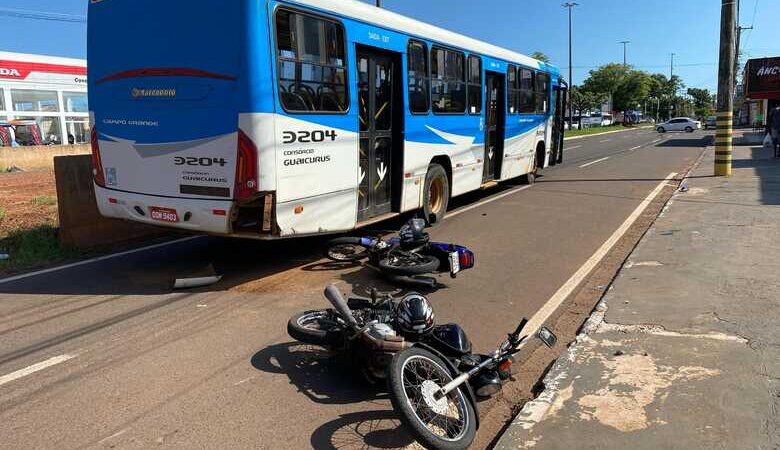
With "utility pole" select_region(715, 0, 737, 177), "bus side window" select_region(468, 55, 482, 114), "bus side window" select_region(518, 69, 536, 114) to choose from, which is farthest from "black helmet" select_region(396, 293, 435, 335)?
"utility pole" select_region(715, 0, 737, 177)

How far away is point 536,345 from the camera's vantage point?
498 cm

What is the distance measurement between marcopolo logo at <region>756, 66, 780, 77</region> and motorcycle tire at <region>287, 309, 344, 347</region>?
39.9 m

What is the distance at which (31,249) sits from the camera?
8.05 metres

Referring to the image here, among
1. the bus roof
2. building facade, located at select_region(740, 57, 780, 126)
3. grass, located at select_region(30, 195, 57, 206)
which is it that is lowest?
grass, located at select_region(30, 195, 57, 206)

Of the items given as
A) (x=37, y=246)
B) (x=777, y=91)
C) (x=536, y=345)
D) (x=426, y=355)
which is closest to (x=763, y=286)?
(x=536, y=345)

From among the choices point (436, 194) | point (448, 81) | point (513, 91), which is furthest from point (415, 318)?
point (513, 91)

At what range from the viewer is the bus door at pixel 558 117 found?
16553 mm

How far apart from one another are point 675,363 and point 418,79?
19.5ft

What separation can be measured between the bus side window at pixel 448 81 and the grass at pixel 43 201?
837cm

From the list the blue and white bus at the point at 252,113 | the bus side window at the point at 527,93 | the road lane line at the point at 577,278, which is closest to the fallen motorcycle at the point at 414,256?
the blue and white bus at the point at 252,113

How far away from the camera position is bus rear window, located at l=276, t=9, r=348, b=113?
20.3 ft

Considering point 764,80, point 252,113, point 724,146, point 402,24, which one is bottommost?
point 724,146

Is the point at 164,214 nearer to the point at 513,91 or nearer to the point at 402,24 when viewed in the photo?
the point at 402,24

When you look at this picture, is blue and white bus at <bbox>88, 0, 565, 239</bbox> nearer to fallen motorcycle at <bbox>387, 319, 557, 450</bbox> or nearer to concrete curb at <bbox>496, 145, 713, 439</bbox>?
fallen motorcycle at <bbox>387, 319, 557, 450</bbox>
